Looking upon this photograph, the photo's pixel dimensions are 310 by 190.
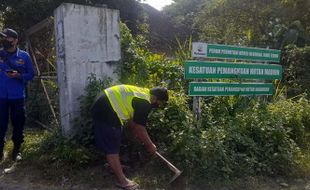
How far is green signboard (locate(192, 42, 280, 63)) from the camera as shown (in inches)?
227

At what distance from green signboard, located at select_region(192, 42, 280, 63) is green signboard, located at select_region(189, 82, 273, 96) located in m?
0.44

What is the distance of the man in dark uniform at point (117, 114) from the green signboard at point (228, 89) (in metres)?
1.23

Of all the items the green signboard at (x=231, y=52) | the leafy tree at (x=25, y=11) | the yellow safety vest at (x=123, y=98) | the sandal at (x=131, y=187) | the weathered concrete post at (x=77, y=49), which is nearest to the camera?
the sandal at (x=131, y=187)

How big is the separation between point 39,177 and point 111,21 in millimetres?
2461

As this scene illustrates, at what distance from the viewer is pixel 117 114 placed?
4543 millimetres

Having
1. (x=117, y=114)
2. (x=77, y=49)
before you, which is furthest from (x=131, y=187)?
(x=77, y=49)

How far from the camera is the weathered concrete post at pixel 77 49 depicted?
211 inches

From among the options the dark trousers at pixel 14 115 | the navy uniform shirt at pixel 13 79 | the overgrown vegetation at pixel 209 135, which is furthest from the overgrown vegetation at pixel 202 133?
the navy uniform shirt at pixel 13 79

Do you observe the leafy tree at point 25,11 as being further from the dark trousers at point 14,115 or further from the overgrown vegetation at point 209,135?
the dark trousers at point 14,115

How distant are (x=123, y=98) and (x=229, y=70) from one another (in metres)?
2.32

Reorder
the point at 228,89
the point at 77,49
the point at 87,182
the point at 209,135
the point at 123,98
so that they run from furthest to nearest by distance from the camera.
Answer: the point at 228,89 < the point at 77,49 < the point at 209,135 < the point at 87,182 < the point at 123,98

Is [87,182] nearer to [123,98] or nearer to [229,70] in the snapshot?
[123,98]

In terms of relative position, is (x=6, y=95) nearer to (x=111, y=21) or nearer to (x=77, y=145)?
(x=77, y=145)

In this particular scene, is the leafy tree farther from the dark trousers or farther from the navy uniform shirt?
the dark trousers
